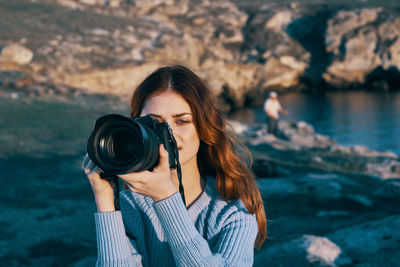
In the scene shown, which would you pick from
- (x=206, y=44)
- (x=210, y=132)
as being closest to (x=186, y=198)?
(x=210, y=132)

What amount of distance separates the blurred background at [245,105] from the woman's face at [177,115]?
2.18m

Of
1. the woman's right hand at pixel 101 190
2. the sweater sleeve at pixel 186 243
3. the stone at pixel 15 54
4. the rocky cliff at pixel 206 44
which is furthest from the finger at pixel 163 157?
the stone at pixel 15 54

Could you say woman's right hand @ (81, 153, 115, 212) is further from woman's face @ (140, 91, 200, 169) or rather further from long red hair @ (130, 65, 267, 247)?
long red hair @ (130, 65, 267, 247)

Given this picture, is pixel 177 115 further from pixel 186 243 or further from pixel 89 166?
pixel 186 243

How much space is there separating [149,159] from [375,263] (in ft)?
8.95

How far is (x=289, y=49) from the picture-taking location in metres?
45.6

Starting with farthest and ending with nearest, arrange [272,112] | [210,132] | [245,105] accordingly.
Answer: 1. [245,105]
2. [272,112]
3. [210,132]

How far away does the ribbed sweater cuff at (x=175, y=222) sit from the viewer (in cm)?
153

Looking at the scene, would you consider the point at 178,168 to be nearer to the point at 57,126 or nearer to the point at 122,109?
the point at 57,126

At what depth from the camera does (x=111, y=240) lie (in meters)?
1.65

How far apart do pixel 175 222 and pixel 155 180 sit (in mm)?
171

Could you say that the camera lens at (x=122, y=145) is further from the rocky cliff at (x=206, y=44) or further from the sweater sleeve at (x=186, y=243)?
the rocky cliff at (x=206, y=44)

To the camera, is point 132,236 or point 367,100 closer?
point 132,236

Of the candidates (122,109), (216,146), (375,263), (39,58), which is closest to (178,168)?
(216,146)
